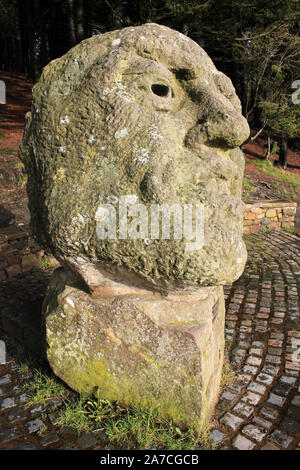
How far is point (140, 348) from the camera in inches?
87.8

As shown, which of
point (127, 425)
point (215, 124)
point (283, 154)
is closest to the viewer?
point (215, 124)

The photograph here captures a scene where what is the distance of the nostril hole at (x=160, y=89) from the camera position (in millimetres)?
2193

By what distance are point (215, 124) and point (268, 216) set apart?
19.8ft

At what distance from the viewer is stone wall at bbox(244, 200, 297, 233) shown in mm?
7418

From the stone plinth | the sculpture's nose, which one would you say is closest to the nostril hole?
the sculpture's nose

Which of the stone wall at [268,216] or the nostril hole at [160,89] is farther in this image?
the stone wall at [268,216]

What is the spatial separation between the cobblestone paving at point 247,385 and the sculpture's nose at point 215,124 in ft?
6.10
